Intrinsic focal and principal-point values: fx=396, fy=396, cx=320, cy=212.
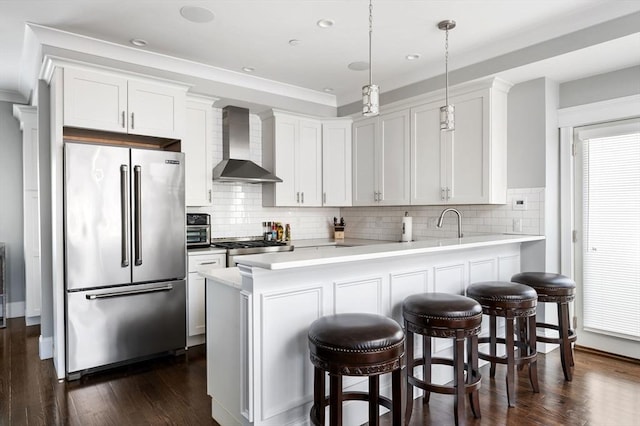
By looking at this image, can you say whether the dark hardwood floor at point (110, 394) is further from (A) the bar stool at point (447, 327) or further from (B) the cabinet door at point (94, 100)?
(B) the cabinet door at point (94, 100)

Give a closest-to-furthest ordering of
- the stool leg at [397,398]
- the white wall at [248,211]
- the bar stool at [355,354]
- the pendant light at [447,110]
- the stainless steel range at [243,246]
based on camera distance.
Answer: the bar stool at [355,354], the stool leg at [397,398], the pendant light at [447,110], the stainless steel range at [243,246], the white wall at [248,211]

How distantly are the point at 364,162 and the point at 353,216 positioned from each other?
0.91m

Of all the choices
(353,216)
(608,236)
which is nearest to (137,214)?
(353,216)

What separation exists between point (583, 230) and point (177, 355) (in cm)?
391

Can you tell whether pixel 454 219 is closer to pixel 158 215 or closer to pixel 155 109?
pixel 158 215

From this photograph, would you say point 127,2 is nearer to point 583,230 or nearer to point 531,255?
point 531,255

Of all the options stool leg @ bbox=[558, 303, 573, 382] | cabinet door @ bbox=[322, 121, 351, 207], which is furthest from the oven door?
stool leg @ bbox=[558, 303, 573, 382]

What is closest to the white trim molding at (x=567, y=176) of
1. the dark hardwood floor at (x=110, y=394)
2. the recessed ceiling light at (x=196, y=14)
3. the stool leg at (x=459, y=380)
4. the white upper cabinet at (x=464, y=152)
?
the white upper cabinet at (x=464, y=152)

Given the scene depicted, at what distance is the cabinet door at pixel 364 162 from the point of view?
4.89 metres

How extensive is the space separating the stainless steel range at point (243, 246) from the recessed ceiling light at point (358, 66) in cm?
203

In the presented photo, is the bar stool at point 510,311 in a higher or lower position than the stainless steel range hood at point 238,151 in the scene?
lower

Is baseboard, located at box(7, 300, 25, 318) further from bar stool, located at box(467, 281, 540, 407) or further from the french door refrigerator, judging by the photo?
bar stool, located at box(467, 281, 540, 407)

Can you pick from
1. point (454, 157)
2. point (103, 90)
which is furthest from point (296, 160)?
point (103, 90)

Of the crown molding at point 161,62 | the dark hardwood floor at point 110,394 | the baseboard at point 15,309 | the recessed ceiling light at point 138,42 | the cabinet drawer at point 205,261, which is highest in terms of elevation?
the recessed ceiling light at point 138,42
